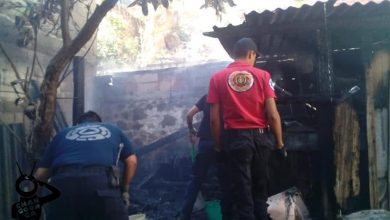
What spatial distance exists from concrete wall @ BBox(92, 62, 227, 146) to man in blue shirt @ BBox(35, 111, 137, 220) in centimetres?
546

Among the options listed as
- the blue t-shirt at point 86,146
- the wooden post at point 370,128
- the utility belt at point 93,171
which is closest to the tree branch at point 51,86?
the blue t-shirt at point 86,146

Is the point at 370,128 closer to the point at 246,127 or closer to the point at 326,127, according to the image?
the point at 326,127

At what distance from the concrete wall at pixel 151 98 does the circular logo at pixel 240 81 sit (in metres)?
4.76

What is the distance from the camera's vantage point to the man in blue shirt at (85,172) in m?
3.19

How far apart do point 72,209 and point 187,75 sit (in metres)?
6.17

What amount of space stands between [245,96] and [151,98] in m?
5.67

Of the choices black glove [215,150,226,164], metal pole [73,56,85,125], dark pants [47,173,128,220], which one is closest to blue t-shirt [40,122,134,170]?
dark pants [47,173,128,220]

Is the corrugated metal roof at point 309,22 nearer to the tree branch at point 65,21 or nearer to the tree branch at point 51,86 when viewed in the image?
the tree branch at point 51,86

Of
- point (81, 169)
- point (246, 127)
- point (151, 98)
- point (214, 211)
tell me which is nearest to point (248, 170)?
point (246, 127)

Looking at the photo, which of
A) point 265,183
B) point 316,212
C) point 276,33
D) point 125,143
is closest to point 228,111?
point 265,183

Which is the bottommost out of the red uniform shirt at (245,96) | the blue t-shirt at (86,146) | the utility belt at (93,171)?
the utility belt at (93,171)

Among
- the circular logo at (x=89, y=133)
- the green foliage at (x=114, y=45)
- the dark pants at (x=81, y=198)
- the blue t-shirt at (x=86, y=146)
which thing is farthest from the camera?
the green foliage at (x=114, y=45)

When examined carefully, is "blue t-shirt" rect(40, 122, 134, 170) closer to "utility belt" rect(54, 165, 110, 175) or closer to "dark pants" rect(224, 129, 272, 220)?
"utility belt" rect(54, 165, 110, 175)

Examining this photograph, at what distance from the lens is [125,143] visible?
3672 millimetres
